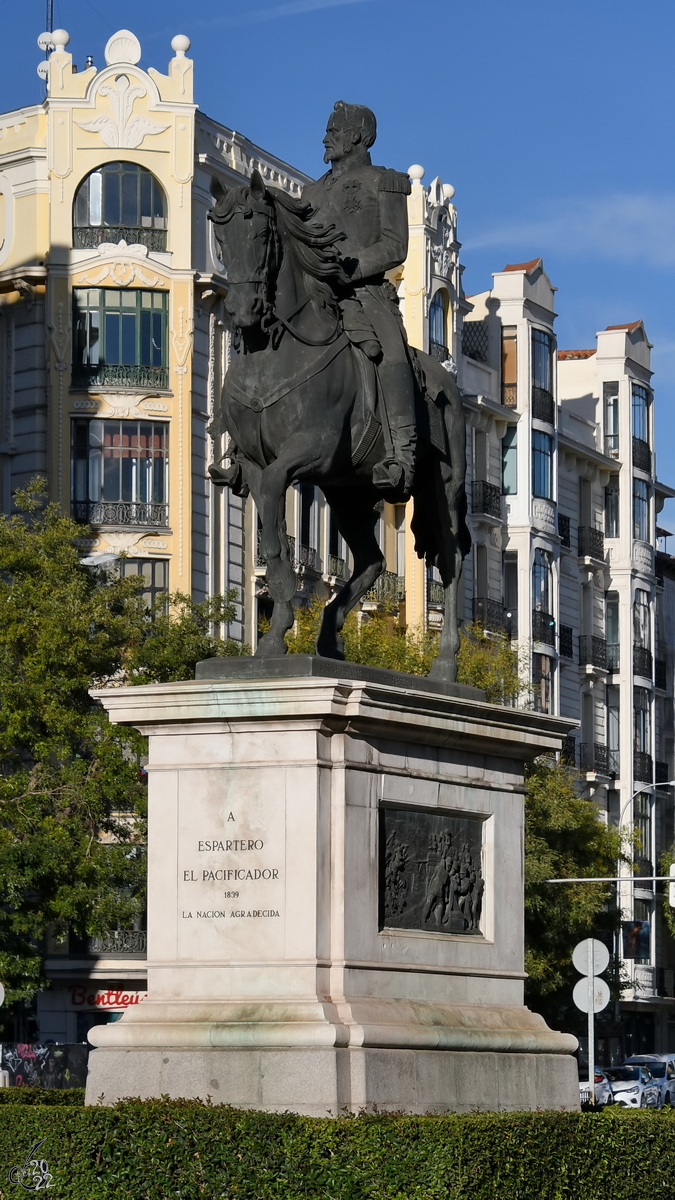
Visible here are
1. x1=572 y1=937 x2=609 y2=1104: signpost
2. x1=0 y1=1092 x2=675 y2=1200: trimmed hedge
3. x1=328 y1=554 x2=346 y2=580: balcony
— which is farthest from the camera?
x1=328 y1=554 x2=346 y2=580: balcony

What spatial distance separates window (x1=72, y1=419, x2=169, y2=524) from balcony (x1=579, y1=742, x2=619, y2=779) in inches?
1030

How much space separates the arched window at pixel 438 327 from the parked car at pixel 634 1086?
20.3 meters

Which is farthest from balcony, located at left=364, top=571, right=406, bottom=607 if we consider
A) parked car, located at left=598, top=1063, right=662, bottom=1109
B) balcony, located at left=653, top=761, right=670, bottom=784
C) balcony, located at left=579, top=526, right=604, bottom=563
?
balcony, located at left=653, top=761, right=670, bottom=784

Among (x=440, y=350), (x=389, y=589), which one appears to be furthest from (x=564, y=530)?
(x=389, y=589)

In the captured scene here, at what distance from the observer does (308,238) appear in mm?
16562

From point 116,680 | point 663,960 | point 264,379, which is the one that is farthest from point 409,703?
point 663,960

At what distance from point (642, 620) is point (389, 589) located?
885 inches

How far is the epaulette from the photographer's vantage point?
1753 cm

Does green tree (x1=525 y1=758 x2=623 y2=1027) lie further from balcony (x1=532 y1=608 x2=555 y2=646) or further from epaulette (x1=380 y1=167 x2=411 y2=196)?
epaulette (x1=380 y1=167 x2=411 y2=196)

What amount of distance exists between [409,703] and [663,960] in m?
67.3

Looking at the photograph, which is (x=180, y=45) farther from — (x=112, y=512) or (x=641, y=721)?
(x=641, y=721)

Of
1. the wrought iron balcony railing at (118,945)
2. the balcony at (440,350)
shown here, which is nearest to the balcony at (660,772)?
the balcony at (440,350)

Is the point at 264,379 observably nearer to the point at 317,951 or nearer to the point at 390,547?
the point at 317,951

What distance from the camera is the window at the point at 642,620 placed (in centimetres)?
8150
